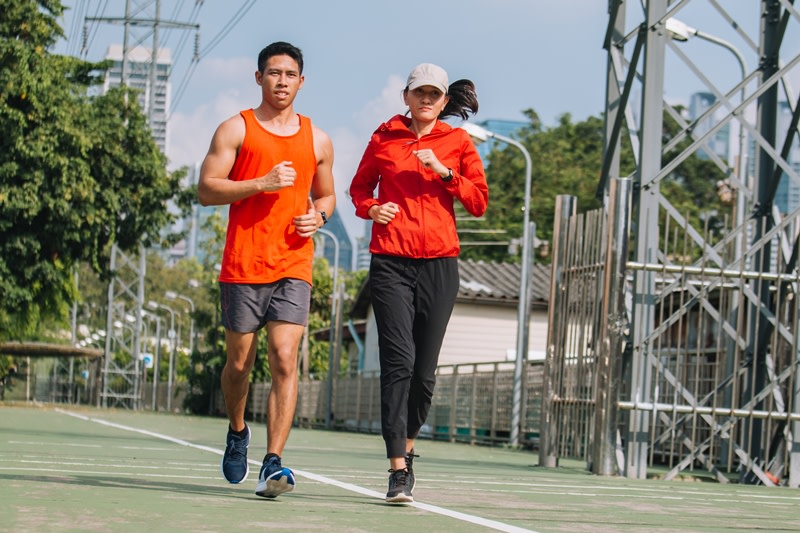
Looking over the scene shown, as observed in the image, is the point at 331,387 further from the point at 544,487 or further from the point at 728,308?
the point at 544,487

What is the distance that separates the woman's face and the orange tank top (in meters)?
0.54

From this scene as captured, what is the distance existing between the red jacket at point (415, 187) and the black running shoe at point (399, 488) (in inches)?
42.8

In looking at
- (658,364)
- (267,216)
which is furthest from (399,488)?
(658,364)

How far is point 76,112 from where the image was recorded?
34.2m

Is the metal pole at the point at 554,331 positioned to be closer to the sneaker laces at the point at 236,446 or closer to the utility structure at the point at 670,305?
the utility structure at the point at 670,305

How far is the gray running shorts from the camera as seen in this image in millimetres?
7160

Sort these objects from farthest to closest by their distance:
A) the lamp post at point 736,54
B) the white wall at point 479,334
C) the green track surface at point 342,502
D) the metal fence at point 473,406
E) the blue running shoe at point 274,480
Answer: the white wall at point 479,334
the metal fence at point 473,406
the lamp post at point 736,54
the blue running shoe at point 274,480
the green track surface at point 342,502

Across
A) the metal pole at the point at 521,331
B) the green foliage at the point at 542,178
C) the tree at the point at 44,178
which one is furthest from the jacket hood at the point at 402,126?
the green foliage at the point at 542,178

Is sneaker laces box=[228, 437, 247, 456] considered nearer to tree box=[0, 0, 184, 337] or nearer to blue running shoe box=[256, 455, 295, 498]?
blue running shoe box=[256, 455, 295, 498]

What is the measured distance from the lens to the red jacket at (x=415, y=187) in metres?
7.31

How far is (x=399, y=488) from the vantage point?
22.2 ft

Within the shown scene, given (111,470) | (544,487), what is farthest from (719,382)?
(111,470)

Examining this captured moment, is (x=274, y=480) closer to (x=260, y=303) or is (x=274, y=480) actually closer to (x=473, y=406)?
(x=260, y=303)

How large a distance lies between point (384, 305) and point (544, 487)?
7.36 ft
